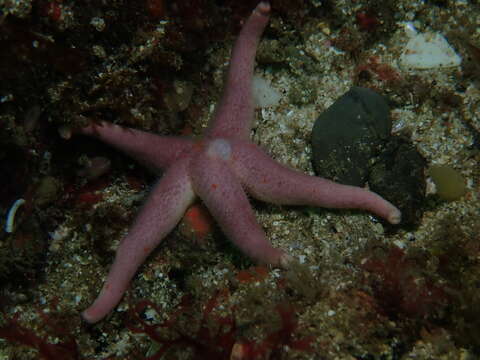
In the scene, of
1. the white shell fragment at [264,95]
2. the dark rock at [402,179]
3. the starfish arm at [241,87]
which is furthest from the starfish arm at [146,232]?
the dark rock at [402,179]

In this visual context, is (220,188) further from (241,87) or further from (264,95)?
(264,95)

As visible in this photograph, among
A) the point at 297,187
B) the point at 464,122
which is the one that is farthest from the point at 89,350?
the point at 464,122

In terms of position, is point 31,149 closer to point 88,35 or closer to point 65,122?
point 65,122

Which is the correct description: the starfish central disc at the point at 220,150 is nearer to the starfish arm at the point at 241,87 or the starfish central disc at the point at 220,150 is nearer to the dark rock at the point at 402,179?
the starfish arm at the point at 241,87

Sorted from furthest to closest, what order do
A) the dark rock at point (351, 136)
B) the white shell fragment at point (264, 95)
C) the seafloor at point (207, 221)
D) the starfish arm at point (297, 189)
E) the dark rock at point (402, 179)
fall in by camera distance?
1. the white shell fragment at point (264, 95)
2. the dark rock at point (351, 136)
3. the dark rock at point (402, 179)
4. the starfish arm at point (297, 189)
5. the seafloor at point (207, 221)

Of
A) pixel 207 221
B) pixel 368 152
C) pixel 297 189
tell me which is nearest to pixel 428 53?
pixel 368 152

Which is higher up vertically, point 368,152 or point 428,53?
point 428,53
